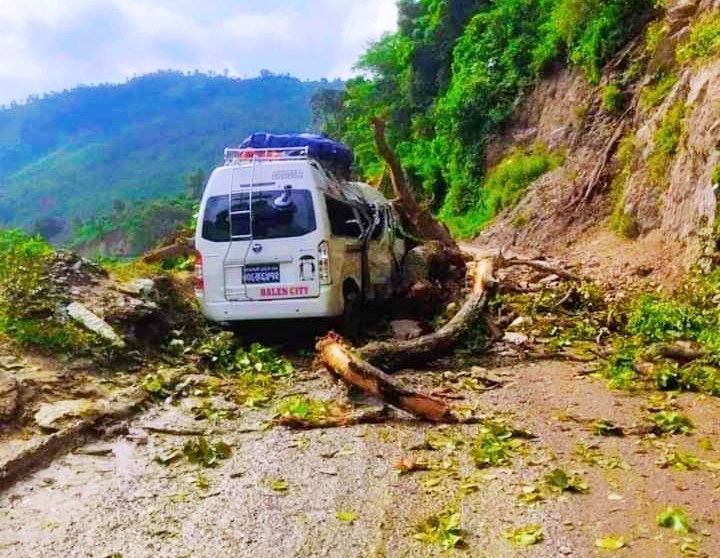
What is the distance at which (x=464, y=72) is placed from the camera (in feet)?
94.2

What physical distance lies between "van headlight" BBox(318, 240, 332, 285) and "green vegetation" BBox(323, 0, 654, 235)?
1440 cm

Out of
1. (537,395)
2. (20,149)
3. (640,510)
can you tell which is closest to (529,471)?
(640,510)

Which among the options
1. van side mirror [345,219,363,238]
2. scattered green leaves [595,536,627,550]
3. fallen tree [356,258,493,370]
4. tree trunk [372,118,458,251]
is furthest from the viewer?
tree trunk [372,118,458,251]

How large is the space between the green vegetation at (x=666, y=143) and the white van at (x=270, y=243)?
675cm

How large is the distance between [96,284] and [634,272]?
25.2 ft

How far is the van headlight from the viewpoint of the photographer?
26.9 feet

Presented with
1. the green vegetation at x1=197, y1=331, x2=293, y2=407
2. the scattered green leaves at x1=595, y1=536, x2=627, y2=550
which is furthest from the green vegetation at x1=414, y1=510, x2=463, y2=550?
the green vegetation at x1=197, y1=331, x2=293, y2=407

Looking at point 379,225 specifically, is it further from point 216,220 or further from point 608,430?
point 608,430

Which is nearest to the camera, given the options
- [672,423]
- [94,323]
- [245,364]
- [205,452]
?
[205,452]

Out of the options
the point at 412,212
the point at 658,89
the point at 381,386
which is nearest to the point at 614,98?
the point at 658,89

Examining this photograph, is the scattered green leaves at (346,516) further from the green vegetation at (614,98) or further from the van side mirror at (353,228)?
the green vegetation at (614,98)

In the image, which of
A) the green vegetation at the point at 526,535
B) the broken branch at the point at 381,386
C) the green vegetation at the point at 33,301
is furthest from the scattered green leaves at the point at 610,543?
the green vegetation at the point at 33,301

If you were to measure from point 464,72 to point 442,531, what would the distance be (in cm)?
2715

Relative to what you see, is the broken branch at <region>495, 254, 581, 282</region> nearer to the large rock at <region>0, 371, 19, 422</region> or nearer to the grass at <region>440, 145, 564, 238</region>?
the large rock at <region>0, 371, 19, 422</region>
